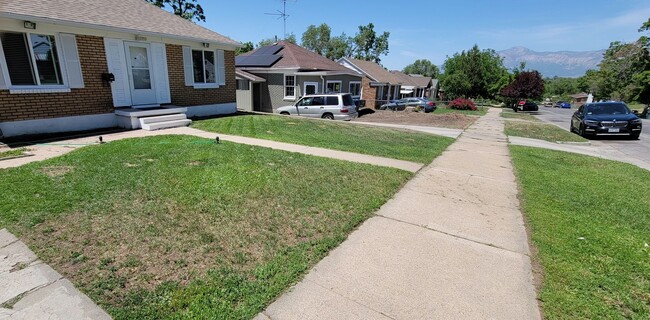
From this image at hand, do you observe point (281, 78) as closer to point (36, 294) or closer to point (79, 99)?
point (79, 99)

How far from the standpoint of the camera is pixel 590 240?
3.84m

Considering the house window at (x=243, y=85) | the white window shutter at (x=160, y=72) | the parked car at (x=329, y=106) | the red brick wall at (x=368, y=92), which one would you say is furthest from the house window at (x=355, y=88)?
the white window shutter at (x=160, y=72)

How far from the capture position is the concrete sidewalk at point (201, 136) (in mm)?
6456

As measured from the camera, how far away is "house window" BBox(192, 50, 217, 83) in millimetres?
12805

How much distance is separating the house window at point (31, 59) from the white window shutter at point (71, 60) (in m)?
0.19

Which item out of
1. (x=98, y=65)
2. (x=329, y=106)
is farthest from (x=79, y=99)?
(x=329, y=106)

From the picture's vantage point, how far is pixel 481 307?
2674 millimetres

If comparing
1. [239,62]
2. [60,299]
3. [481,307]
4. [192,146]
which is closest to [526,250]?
[481,307]

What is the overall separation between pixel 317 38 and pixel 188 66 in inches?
2365

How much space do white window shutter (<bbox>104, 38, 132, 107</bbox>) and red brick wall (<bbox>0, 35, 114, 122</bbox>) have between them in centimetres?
15

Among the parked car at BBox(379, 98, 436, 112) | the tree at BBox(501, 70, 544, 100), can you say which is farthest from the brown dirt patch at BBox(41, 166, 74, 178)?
the tree at BBox(501, 70, 544, 100)

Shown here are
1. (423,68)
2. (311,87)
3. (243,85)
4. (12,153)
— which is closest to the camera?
(12,153)

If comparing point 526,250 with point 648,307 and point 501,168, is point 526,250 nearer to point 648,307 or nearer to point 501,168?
point 648,307

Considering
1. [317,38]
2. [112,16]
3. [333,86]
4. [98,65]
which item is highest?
[317,38]
